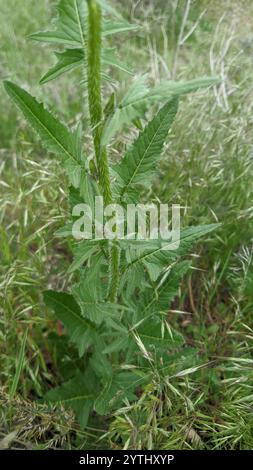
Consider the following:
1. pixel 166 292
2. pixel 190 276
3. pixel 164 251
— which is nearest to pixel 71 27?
pixel 164 251

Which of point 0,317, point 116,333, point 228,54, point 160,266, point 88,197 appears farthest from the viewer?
point 228,54

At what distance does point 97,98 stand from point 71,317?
755 mm

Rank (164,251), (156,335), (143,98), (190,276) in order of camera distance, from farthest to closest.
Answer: (190,276)
(156,335)
(164,251)
(143,98)

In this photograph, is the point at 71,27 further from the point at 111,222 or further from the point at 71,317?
the point at 71,317

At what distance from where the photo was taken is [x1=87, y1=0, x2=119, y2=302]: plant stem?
1042 millimetres

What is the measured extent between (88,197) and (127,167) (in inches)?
5.3

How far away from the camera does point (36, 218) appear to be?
1.85 metres

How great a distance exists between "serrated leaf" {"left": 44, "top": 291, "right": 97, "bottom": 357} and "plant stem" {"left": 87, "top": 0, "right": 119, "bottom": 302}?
295 millimetres

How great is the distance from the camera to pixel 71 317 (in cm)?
164

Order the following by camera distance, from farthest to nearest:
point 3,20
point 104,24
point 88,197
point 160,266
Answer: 1. point 3,20
2. point 160,266
3. point 88,197
4. point 104,24

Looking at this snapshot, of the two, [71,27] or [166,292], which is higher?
[71,27]
